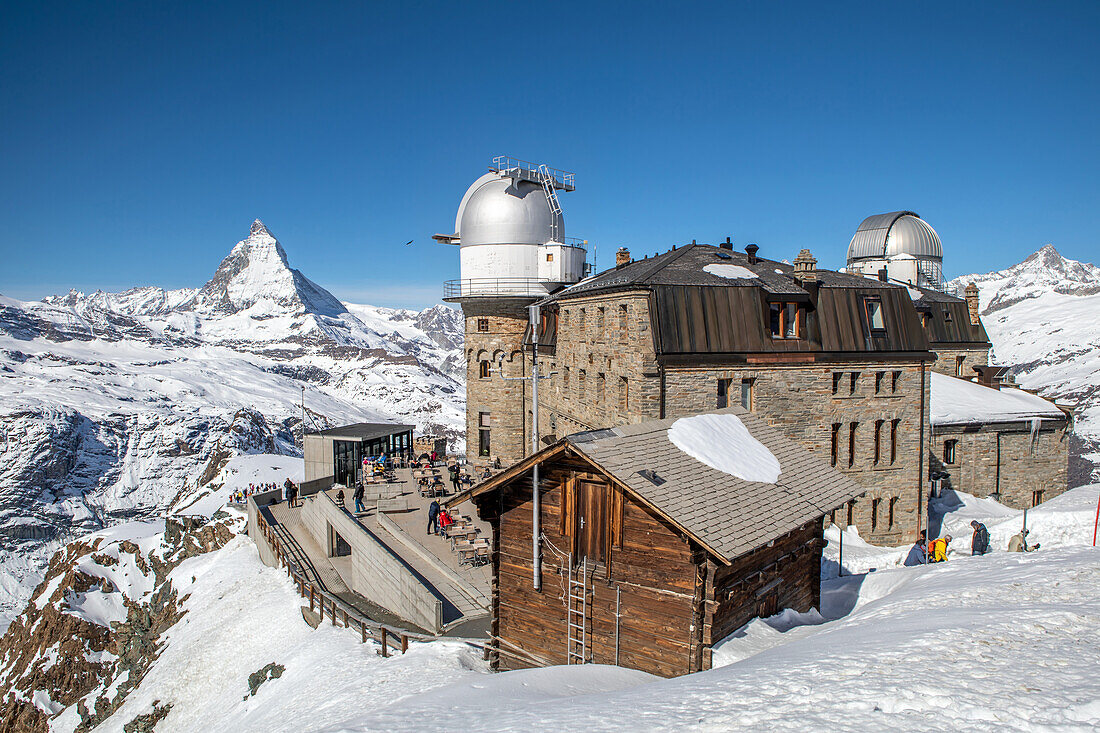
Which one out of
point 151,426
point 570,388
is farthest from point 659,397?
point 151,426

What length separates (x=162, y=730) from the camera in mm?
20281

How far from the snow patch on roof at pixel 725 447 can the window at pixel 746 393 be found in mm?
6983

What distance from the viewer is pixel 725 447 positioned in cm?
1335

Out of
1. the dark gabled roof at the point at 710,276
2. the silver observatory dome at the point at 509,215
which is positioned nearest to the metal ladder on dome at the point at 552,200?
the silver observatory dome at the point at 509,215

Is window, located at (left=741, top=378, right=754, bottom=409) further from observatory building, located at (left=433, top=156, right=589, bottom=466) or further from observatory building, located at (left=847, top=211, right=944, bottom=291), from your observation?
observatory building, located at (left=847, top=211, right=944, bottom=291)

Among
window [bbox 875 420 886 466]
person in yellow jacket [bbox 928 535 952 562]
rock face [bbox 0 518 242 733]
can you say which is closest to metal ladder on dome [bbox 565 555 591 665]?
person in yellow jacket [bbox 928 535 952 562]

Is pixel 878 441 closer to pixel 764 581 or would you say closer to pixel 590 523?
pixel 764 581

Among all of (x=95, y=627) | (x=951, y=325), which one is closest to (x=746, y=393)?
(x=951, y=325)

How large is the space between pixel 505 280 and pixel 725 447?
22286mm

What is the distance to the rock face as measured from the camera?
30328mm

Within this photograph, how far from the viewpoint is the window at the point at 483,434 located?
1393 inches

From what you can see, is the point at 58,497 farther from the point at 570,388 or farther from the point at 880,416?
the point at 880,416

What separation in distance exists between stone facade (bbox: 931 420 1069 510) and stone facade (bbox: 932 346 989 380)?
7.29 metres

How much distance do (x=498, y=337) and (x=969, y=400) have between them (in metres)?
23.7
